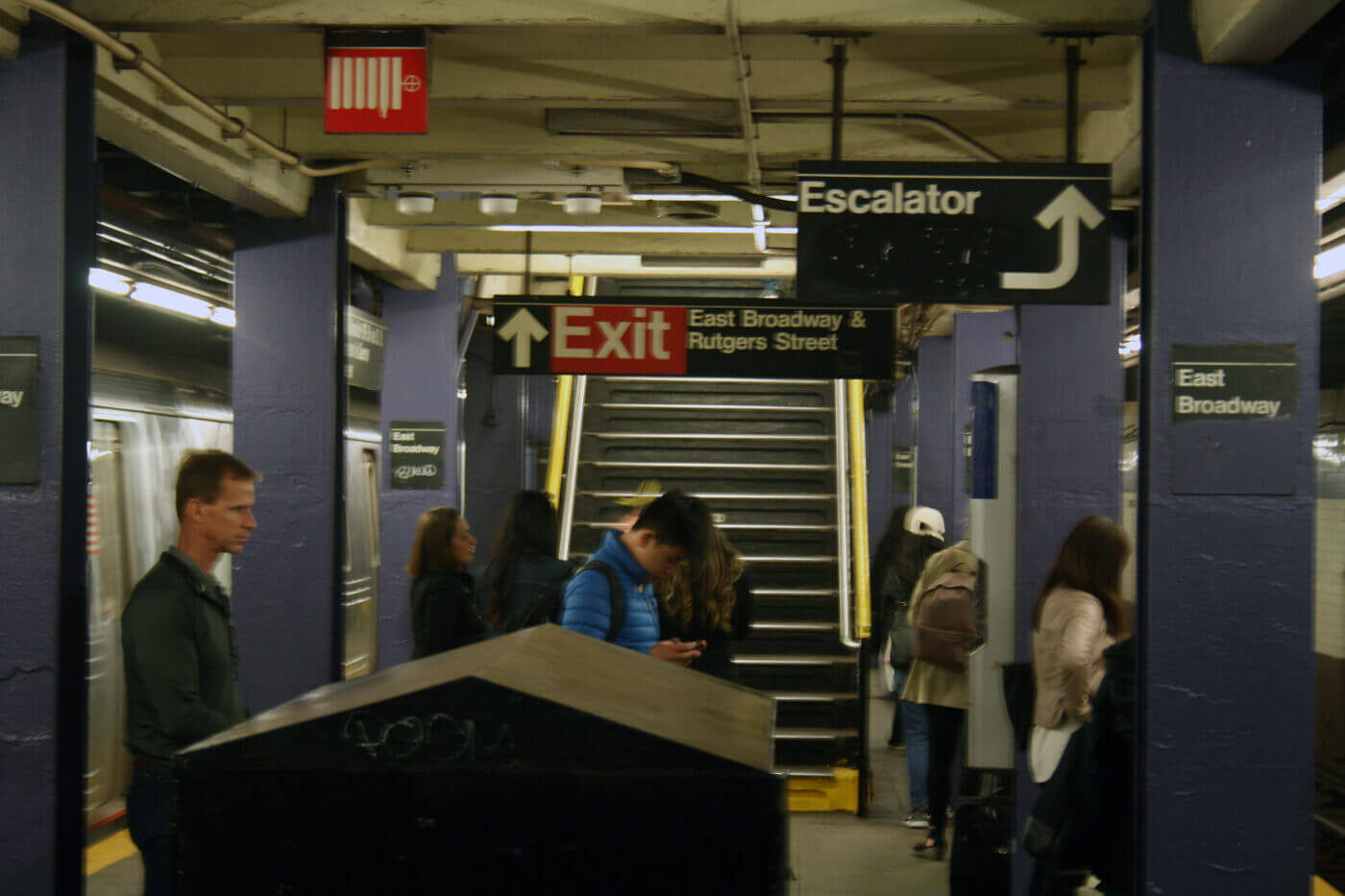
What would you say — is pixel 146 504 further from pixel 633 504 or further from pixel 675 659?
pixel 633 504

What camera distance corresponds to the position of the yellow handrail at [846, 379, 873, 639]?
876 centimetres

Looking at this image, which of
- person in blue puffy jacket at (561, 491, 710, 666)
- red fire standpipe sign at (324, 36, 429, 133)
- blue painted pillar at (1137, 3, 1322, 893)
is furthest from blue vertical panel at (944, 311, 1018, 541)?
red fire standpipe sign at (324, 36, 429, 133)

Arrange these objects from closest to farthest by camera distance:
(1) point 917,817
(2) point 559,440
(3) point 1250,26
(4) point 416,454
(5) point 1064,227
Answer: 1. (3) point 1250,26
2. (5) point 1064,227
3. (1) point 917,817
4. (4) point 416,454
5. (2) point 559,440

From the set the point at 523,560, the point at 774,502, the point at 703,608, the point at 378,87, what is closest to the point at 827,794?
the point at 774,502

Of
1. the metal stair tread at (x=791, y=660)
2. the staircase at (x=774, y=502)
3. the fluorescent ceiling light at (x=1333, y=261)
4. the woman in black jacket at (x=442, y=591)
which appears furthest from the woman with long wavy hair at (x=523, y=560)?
the fluorescent ceiling light at (x=1333, y=261)

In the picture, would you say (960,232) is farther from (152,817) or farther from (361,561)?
(361,561)

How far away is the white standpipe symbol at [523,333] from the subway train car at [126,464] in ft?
4.51

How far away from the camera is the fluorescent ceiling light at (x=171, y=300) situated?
22.2 ft

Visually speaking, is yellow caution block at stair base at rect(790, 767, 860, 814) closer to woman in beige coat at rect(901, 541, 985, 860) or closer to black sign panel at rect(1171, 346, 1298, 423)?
woman in beige coat at rect(901, 541, 985, 860)

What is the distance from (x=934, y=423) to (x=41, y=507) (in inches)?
394

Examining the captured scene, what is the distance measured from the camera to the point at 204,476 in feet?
11.1

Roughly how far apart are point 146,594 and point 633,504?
739cm

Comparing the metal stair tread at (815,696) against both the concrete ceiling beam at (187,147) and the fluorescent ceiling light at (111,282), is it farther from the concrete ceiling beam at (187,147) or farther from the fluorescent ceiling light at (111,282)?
the fluorescent ceiling light at (111,282)

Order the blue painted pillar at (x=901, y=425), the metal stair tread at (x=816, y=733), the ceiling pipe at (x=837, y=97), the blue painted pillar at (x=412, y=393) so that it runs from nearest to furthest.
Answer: the ceiling pipe at (x=837, y=97) < the metal stair tread at (x=816, y=733) < the blue painted pillar at (x=412, y=393) < the blue painted pillar at (x=901, y=425)
